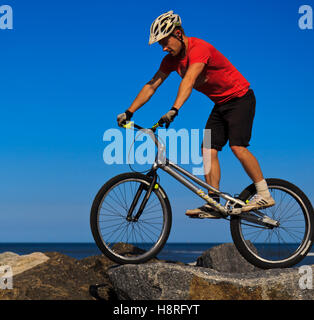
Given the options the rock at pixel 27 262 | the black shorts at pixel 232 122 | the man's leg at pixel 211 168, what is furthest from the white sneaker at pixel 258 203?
the rock at pixel 27 262

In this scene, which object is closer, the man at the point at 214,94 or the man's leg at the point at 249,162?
the man at the point at 214,94

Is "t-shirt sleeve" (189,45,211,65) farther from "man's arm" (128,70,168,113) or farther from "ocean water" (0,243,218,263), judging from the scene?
"ocean water" (0,243,218,263)

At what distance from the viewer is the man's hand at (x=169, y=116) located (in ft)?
17.5

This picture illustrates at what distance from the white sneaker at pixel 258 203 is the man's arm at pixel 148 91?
84.4 inches

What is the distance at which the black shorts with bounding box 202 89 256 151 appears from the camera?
6020mm

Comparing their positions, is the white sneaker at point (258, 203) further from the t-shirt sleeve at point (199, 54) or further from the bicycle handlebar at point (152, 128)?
the t-shirt sleeve at point (199, 54)

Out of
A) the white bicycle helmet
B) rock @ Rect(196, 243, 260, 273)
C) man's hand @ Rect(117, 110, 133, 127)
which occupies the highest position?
the white bicycle helmet

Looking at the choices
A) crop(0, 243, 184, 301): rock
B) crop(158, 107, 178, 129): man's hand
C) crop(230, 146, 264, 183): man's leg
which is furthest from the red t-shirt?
crop(0, 243, 184, 301): rock

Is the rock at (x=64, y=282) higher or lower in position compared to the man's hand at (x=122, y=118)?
lower

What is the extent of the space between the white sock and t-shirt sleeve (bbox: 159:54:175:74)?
2113mm

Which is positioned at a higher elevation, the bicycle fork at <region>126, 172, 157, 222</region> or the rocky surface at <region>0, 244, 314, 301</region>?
the bicycle fork at <region>126, 172, 157, 222</region>

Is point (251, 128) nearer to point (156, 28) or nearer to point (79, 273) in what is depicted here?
point (156, 28)

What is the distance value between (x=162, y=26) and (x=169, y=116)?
4.33 feet

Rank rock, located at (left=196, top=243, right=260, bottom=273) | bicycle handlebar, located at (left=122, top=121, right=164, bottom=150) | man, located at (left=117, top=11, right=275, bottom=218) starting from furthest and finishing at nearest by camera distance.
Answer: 1. rock, located at (left=196, top=243, right=260, bottom=273)
2. man, located at (left=117, top=11, right=275, bottom=218)
3. bicycle handlebar, located at (left=122, top=121, right=164, bottom=150)
